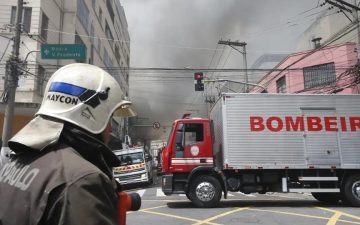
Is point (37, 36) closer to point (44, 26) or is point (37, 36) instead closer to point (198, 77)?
point (44, 26)

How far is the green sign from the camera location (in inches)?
635

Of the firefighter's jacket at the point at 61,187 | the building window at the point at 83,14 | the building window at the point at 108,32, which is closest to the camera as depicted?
the firefighter's jacket at the point at 61,187

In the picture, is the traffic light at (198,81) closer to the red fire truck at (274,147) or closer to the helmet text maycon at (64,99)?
the red fire truck at (274,147)

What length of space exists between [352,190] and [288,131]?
273 cm

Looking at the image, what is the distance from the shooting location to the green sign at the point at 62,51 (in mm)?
16125

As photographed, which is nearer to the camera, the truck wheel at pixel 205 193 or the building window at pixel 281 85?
the truck wheel at pixel 205 193

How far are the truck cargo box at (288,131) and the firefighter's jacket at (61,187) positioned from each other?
37.8 feet

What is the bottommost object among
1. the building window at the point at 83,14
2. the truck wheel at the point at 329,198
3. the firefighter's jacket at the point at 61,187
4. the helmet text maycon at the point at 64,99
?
the truck wheel at the point at 329,198

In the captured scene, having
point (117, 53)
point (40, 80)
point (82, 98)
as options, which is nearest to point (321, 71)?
point (40, 80)

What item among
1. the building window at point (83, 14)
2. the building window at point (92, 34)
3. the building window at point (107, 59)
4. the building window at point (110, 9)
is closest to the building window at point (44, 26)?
the building window at point (83, 14)

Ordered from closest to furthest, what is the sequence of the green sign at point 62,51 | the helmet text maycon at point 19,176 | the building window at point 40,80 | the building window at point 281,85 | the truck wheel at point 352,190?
1. the helmet text maycon at point 19,176
2. the truck wheel at point 352,190
3. the green sign at point 62,51
4. the building window at point 40,80
5. the building window at point 281,85

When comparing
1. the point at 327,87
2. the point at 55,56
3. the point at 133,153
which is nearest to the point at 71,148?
the point at 55,56

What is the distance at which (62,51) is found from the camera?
1611 cm

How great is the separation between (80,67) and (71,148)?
0.41 meters
